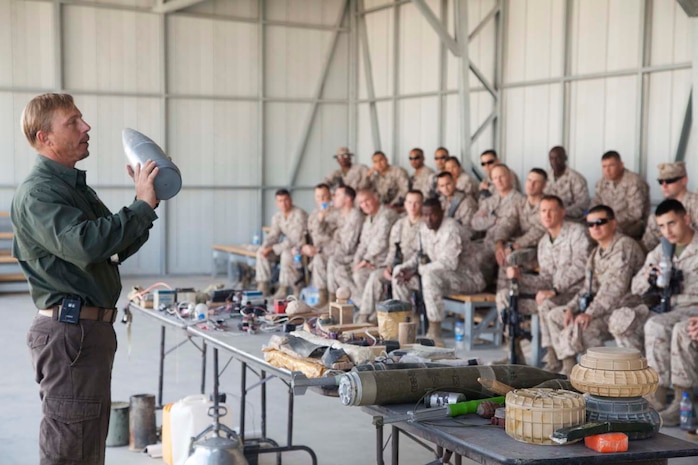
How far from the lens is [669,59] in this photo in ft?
30.9

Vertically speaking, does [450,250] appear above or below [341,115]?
below

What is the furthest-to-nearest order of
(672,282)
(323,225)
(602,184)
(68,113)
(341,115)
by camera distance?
(341,115) → (323,225) → (602,184) → (672,282) → (68,113)

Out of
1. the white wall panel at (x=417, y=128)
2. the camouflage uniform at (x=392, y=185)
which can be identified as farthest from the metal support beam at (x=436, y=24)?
the camouflage uniform at (x=392, y=185)

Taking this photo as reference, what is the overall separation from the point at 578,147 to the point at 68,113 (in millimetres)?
8392

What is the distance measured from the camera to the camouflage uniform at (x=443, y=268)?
27.8 feet

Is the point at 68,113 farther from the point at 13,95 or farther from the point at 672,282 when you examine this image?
the point at 13,95

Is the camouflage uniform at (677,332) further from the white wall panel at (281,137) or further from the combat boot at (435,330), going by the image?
the white wall panel at (281,137)

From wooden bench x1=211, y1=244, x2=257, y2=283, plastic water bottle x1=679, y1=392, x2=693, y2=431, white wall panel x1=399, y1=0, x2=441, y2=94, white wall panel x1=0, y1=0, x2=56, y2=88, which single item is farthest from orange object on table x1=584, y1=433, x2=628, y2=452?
white wall panel x1=0, y1=0, x2=56, y2=88

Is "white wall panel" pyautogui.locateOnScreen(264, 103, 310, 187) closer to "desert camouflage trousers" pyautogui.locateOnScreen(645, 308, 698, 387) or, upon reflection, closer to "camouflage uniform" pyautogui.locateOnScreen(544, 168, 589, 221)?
"camouflage uniform" pyautogui.locateOnScreen(544, 168, 589, 221)

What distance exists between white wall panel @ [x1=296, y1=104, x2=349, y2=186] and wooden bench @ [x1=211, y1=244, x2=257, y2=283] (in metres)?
1.97

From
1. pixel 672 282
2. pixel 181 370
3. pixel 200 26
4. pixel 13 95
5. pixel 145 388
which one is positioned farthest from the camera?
pixel 200 26

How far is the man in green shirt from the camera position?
295 centimetres

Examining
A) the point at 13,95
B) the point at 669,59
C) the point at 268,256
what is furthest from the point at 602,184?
the point at 13,95

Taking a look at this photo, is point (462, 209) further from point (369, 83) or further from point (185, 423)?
point (185, 423)
